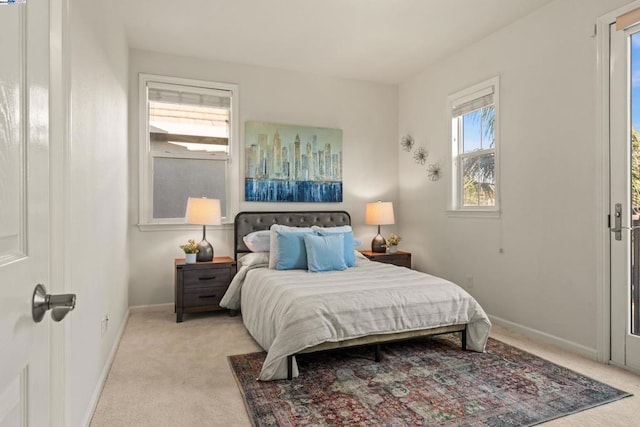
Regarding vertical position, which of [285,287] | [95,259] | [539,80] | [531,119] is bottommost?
[285,287]

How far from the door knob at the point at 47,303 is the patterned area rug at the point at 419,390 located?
4.76ft

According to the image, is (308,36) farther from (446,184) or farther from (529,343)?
(529,343)

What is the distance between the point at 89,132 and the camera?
6.76ft

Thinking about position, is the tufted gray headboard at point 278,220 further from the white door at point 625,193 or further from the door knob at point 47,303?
the door knob at point 47,303

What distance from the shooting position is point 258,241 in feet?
13.5

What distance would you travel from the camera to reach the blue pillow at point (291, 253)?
3.65m

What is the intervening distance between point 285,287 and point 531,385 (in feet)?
5.72

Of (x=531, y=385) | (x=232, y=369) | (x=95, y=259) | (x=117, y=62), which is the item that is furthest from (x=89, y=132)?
(x=531, y=385)

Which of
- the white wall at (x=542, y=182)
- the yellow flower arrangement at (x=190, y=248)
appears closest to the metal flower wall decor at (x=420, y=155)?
the white wall at (x=542, y=182)

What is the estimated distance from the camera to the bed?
8.11 feet

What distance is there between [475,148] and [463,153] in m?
0.17

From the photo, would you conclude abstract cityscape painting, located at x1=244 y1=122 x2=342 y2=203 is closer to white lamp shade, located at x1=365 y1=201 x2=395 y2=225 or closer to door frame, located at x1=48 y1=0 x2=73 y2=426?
white lamp shade, located at x1=365 y1=201 x2=395 y2=225

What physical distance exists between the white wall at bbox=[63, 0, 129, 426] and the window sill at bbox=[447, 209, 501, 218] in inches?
132

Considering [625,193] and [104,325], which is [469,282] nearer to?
[625,193]
